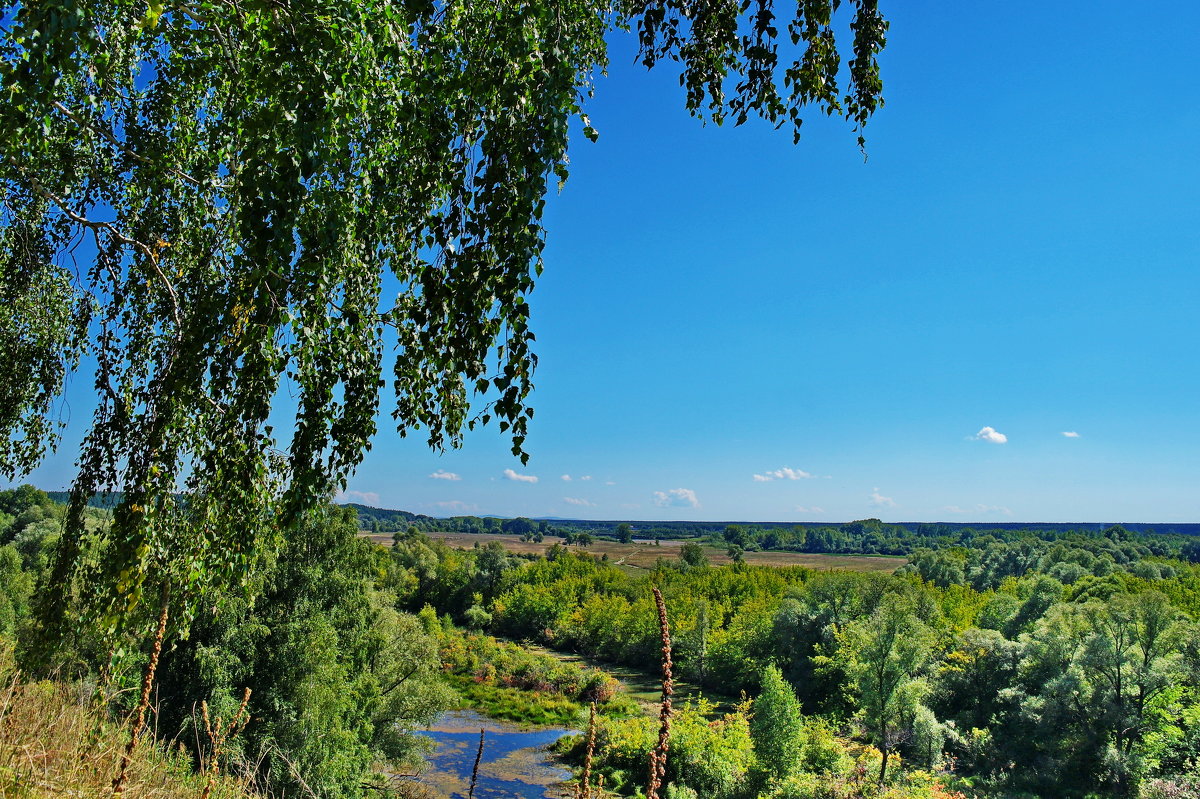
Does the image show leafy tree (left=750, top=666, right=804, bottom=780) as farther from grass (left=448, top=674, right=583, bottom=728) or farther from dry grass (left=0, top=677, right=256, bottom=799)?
dry grass (left=0, top=677, right=256, bottom=799)

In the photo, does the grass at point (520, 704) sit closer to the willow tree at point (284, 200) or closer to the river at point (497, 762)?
the river at point (497, 762)

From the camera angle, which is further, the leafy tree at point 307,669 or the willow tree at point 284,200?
the leafy tree at point 307,669

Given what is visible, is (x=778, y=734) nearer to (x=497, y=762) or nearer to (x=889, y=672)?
(x=889, y=672)

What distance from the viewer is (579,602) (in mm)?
65812

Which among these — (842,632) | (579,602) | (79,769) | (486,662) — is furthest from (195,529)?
(579,602)

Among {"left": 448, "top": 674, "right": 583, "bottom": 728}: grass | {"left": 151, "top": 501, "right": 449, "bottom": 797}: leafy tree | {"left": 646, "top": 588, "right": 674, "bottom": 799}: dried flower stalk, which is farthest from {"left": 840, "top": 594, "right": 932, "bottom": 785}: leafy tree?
{"left": 646, "top": 588, "right": 674, "bottom": 799}: dried flower stalk

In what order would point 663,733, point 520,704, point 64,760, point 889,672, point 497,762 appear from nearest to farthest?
1. point 663,733
2. point 64,760
3. point 889,672
4. point 497,762
5. point 520,704

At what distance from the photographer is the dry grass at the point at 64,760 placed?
2.84 metres

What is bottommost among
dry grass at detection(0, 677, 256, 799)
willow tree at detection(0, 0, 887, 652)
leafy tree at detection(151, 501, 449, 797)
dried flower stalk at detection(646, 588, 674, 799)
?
leafy tree at detection(151, 501, 449, 797)

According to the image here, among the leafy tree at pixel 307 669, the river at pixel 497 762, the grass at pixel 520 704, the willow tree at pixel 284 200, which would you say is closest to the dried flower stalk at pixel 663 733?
the willow tree at pixel 284 200

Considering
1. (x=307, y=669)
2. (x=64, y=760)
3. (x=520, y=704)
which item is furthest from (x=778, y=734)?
(x=64, y=760)

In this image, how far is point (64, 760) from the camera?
3105 millimetres

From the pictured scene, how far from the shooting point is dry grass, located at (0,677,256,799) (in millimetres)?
2840

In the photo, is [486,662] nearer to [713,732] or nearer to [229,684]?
[713,732]
